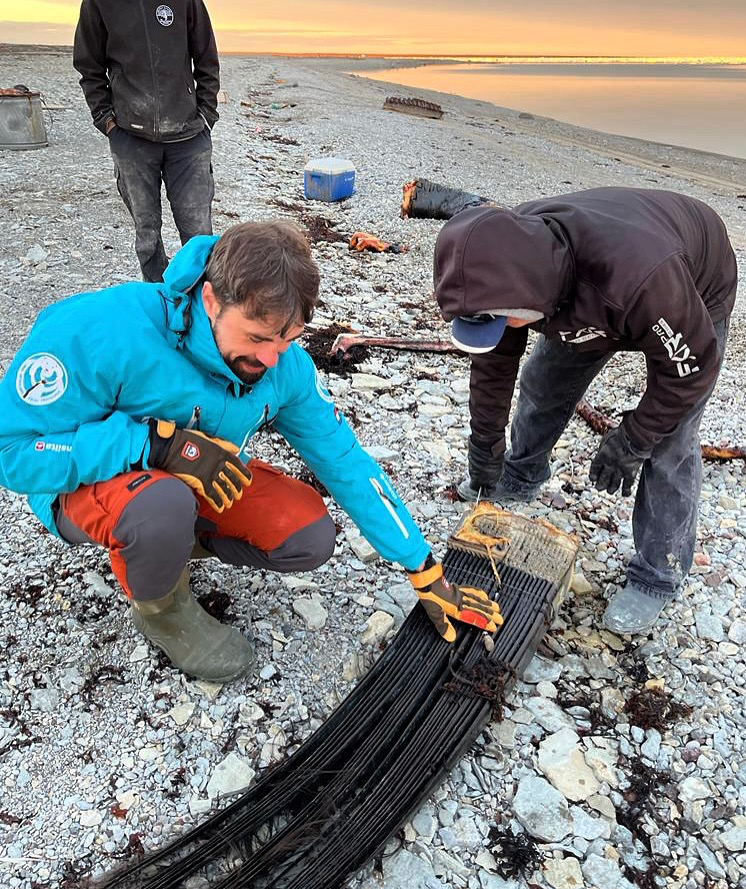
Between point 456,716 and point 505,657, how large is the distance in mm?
325

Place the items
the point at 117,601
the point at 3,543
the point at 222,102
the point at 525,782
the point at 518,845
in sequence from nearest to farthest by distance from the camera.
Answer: the point at 518,845 < the point at 525,782 < the point at 117,601 < the point at 3,543 < the point at 222,102

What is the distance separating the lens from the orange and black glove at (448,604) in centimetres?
271

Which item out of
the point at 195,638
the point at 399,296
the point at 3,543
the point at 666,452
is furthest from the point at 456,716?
the point at 399,296

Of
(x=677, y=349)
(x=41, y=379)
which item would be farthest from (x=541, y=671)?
(x=41, y=379)

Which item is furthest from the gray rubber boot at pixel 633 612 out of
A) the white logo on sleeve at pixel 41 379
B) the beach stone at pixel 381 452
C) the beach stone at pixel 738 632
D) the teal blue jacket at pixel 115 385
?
the white logo on sleeve at pixel 41 379

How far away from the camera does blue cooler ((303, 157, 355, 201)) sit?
980cm

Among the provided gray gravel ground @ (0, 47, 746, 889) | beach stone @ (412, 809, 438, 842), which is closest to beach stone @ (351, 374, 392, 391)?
gray gravel ground @ (0, 47, 746, 889)

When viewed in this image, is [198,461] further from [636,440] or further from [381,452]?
[381,452]

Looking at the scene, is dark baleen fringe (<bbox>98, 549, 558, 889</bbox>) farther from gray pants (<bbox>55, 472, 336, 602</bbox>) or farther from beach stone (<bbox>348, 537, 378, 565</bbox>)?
gray pants (<bbox>55, 472, 336, 602</bbox>)

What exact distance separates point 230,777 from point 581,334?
2.08m

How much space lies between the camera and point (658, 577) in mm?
3096

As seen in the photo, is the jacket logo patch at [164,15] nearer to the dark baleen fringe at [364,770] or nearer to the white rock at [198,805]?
the dark baleen fringe at [364,770]

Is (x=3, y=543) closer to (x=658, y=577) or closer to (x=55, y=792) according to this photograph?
(x=55, y=792)

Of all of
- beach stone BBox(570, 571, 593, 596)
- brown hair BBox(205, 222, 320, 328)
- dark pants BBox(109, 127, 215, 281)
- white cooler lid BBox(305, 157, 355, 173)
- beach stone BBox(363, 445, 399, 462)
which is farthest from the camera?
white cooler lid BBox(305, 157, 355, 173)
